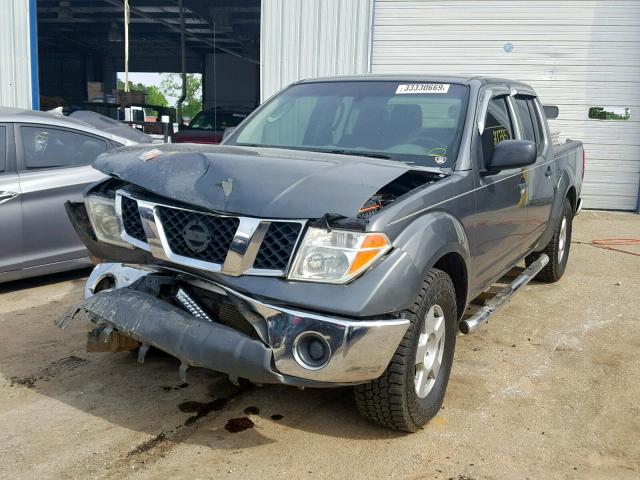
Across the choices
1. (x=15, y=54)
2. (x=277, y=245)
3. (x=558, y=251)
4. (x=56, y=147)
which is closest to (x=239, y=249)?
(x=277, y=245)

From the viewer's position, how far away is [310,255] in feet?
9.21

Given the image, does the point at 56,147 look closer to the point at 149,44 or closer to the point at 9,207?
the point at 9,207

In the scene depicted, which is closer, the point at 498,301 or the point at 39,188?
the point at 498,301

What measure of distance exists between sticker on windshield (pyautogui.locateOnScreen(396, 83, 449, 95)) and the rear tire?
225 centimetres

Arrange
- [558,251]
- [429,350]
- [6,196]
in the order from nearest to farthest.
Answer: [429,350] < [6,196] < [558,251]

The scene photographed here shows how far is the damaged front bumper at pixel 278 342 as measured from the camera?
2.71 metres

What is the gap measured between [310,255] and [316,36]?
10000mm

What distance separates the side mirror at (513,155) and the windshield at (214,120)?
37.4 ft

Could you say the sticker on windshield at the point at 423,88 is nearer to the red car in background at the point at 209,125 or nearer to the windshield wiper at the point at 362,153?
the windshield wiper at the point at 362,153

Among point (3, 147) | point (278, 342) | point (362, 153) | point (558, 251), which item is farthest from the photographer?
point (558, 251)

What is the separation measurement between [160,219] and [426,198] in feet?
4.14

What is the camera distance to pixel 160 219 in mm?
3121

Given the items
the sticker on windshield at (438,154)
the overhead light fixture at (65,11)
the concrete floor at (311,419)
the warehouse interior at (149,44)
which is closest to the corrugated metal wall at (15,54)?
the warehouse interior at (149,44)

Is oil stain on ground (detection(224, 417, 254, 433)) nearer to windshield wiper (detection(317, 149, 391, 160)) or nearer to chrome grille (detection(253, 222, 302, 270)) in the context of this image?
chrome grille (detection(253, 222, 302, 270))
